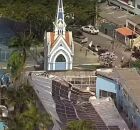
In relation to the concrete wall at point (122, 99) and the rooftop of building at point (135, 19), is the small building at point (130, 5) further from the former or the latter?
the concrete wall at point (122, 99)

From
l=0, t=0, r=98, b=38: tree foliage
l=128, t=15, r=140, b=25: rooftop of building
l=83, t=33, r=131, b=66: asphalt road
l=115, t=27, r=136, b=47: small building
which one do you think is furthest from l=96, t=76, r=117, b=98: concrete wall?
l=128, t=15, r=140, b=25: rooftop of building

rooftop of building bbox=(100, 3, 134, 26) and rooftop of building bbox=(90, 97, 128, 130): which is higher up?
rooftop of building bbox=(100, 3, 134, 26)

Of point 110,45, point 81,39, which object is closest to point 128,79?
point 110,45

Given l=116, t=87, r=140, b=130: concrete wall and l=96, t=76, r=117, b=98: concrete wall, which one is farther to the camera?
l=96, t=76, r=117, b=98: concrete wall

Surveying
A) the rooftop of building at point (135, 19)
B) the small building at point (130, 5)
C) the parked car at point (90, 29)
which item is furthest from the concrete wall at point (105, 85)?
the small building at point (130, 5)

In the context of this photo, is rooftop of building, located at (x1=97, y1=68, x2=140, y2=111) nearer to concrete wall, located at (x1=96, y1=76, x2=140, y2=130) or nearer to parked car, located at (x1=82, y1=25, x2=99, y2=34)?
concrete wall, located at (x1=96, y1=76, x2=140, y2=130)

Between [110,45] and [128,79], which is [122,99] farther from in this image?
[110,45]

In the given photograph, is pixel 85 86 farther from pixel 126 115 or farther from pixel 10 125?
pixel 10 125
